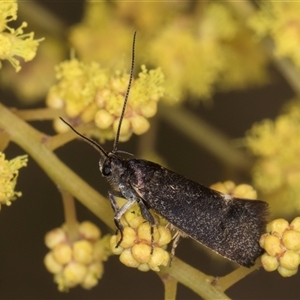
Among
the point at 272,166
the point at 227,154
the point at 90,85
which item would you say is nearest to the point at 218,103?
the point at 227,154

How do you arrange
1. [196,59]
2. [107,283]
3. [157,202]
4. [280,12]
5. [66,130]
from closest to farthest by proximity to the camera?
[157,202]
[66,130]
[280,12]
[196,59]
[107,283]

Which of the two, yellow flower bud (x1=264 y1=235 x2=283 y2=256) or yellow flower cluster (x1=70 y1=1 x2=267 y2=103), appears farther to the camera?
yellow flower cluster (x1=70 y1=1 x2=267 y2=103)

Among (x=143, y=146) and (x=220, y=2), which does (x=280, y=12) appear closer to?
(x=220, y=2)

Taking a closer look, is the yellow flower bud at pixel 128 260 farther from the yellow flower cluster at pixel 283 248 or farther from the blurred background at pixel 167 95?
the blurred background at pixel 167 95

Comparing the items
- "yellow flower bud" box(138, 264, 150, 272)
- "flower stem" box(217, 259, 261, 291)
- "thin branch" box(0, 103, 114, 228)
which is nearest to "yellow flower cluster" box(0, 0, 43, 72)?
"thin branch" box(0, 103, 114, 228)

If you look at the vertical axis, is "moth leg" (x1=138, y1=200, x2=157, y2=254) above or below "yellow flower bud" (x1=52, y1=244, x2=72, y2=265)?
above

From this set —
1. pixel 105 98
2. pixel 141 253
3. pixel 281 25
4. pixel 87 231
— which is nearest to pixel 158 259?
pixel 141 253

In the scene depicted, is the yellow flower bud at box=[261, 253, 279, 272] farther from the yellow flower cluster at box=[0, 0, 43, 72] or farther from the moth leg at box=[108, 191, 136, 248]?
the yellow flower cluster at box=[0, 0, 43, 72]
